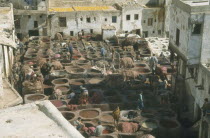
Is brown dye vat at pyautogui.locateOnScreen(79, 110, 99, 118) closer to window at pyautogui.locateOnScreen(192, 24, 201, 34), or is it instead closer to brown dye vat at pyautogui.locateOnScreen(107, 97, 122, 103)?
brown dye vat at pyautogui.locateOnScreen(107, 97, 122, 103)

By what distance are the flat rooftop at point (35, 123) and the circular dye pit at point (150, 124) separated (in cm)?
1655

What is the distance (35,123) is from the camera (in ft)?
30.7

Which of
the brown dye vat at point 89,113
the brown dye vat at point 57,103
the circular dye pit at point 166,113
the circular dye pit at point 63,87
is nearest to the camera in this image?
the brown dye vat at point 89,113

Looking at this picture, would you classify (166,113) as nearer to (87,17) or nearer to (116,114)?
(116,114)

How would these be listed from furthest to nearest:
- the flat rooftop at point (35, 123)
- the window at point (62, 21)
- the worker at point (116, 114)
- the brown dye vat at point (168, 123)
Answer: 1. the window at point (62, 21)
2. the brown dye vat at point (168, 123)
3. the worker at point (116, 114)
4. the flat rooftop at point (35, 123)

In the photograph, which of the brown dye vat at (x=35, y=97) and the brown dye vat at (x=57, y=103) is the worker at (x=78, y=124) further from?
the brown dye vat at (x=35, y=97)

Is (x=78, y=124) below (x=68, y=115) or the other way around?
the other way around

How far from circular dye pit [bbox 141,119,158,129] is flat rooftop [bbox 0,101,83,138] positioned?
16548mm

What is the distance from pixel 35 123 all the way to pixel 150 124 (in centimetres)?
1784

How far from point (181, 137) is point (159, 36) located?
33.1 metres

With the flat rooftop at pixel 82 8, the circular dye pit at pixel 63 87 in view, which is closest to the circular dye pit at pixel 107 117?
the circular dye pit at pixel 63 87

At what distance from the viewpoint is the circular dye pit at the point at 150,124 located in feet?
84.2

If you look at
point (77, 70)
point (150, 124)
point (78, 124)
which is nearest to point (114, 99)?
point (150, 124)

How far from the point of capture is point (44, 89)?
1281 inches
